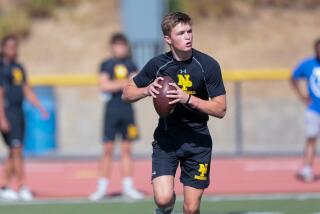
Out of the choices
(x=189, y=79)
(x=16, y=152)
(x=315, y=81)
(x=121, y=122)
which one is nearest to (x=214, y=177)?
(x=315, y=81)

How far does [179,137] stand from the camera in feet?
29.1

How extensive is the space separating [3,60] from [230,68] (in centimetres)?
1262

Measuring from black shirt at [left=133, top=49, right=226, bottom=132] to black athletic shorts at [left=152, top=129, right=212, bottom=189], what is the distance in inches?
3.1

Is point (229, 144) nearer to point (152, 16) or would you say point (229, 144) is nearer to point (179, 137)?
point (152, 16)

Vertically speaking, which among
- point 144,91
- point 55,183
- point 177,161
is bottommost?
point 55,183

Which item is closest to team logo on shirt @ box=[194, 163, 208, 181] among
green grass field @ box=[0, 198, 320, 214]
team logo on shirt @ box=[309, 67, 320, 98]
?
green grass field @ box=[0, 198, 320, 214]

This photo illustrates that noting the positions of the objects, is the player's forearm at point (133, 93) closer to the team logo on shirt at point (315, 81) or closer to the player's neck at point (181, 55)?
the player's neck at point (181, 55)

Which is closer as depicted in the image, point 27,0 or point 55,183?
point 55,183

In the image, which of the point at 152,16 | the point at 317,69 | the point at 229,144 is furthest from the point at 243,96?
the point at 317,69

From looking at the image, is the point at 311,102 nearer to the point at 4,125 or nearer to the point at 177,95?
the point at 4,125

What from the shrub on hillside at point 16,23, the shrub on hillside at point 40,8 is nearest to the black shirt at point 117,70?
the shrub on hillside at point 16,23

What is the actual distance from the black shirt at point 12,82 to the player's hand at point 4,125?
9.0 inches

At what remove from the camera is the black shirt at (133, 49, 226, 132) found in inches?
341

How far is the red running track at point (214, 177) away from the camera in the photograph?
1343cm
